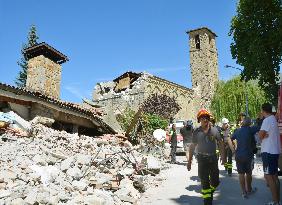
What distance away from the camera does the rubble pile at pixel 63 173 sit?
700 centimetres

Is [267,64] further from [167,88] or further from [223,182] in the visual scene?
[167,88]

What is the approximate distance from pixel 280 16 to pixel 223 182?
12.3 m

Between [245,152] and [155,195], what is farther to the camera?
[155,195]

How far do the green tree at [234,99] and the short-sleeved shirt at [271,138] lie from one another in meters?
30.2

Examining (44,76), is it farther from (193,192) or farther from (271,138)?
(271,138)

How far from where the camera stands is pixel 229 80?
4144 cm

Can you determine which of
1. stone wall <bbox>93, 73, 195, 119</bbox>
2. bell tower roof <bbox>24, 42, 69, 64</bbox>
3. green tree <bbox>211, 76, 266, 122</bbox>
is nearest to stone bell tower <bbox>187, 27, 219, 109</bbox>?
stone wall <bbox>93, 73, 195, 119</bbox>

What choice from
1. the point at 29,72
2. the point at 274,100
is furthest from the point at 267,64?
the point at 29,72

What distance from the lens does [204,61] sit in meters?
52.1

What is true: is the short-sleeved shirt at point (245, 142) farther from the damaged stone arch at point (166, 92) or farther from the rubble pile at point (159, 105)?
the damaged stone arch at point (166, 92)

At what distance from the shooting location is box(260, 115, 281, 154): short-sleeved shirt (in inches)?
269

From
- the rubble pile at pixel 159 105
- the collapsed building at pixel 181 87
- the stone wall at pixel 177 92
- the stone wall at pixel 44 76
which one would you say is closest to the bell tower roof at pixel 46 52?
the stone wall at pixel 44 76

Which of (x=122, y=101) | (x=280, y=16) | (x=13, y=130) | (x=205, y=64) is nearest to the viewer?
(x=13, y=130)

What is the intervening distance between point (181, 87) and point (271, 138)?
34.8 m
